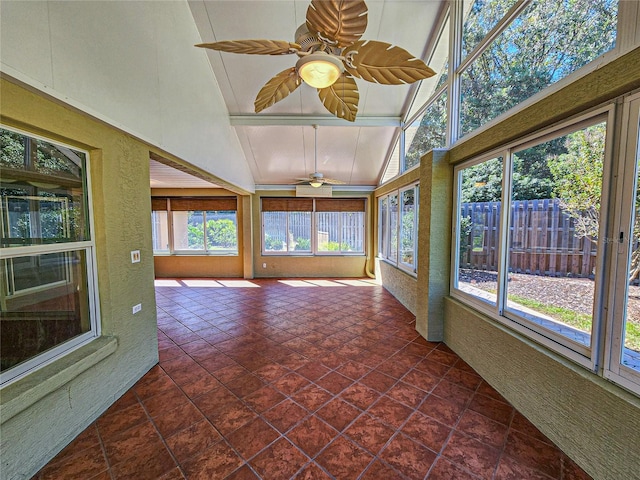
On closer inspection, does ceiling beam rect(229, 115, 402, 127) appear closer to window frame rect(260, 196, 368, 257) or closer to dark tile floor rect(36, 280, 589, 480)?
window frame rect(260, 196, 368, 257)

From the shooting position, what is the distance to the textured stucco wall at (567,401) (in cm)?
131

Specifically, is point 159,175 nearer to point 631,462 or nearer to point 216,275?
point 216,275

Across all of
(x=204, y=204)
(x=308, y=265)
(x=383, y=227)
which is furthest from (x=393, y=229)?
(x=204, y=204)

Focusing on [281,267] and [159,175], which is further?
→ [281,267]

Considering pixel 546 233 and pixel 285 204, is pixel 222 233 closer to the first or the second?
pixel 285 204

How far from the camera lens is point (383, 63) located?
165cm

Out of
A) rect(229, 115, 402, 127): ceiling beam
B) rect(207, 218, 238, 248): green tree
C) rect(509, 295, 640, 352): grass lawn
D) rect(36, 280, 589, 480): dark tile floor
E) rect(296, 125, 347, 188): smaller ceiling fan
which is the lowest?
rect(36, 280, 589, 480): dark tile floor

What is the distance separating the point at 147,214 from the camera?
8.23 feet

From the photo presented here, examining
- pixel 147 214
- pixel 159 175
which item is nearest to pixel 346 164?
pixel 159 175

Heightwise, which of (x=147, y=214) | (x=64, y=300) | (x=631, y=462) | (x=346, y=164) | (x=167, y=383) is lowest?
(x=167, y=383)

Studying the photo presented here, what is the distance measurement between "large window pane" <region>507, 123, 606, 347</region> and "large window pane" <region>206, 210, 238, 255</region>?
19.8 feet

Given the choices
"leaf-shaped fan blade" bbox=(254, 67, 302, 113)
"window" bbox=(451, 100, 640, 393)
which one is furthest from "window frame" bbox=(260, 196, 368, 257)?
"leaf-shaped fan blade" bbox=(254, 67, 302, 113)

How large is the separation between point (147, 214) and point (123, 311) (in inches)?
37.0

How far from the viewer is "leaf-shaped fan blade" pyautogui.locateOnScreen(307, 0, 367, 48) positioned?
1285 mm
